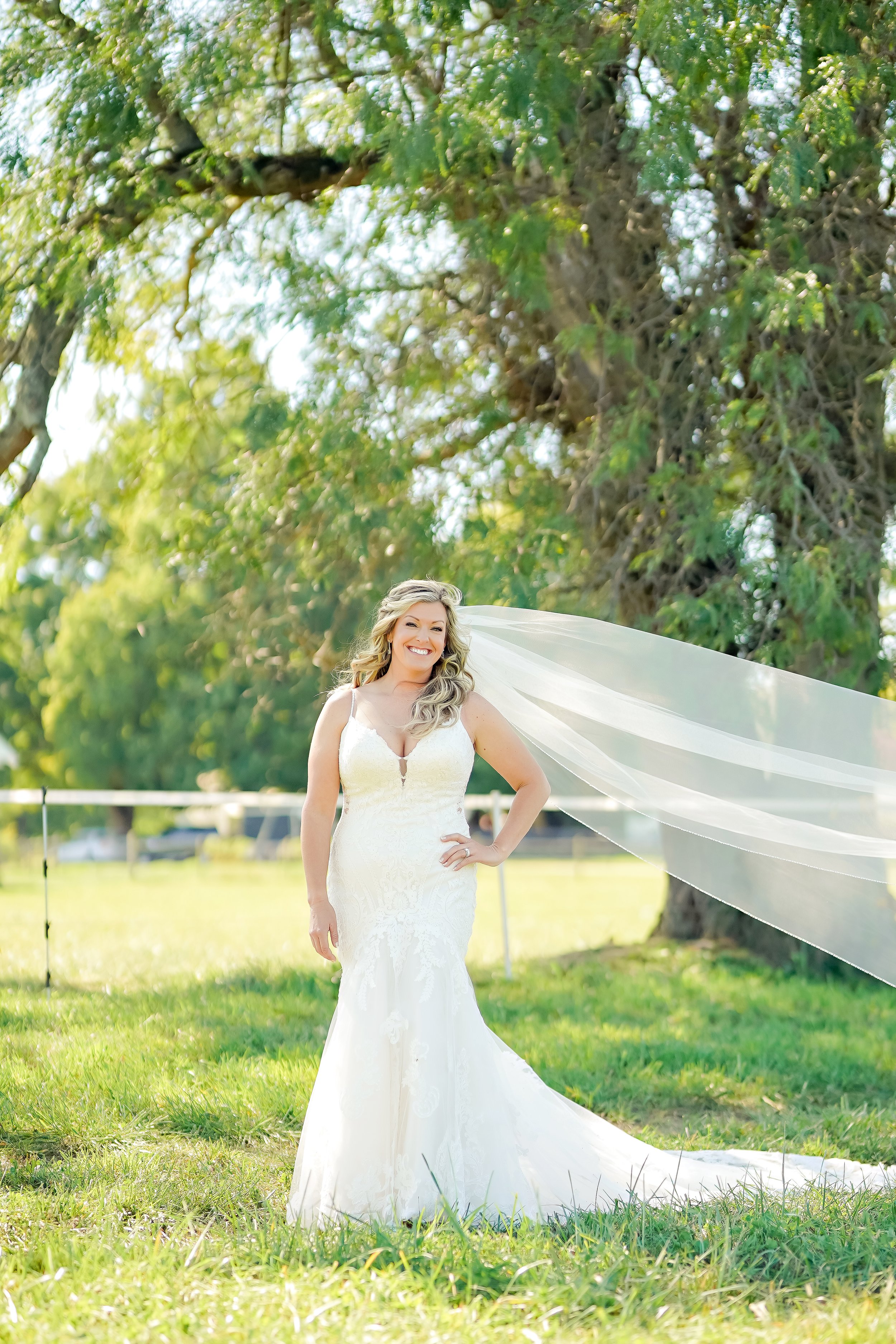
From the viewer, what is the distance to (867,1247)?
11.4 ft

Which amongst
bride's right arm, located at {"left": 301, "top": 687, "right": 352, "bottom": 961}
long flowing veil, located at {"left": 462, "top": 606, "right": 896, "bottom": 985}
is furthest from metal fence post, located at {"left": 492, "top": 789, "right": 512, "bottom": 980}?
bride's right arm, located at {"left": 301, "top": 687, "right": 352, "bottom": 961}

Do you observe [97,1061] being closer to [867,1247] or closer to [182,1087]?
[182,1087]

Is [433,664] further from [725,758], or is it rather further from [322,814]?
[725,758]

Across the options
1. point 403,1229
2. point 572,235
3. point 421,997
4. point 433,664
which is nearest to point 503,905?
point 572,235

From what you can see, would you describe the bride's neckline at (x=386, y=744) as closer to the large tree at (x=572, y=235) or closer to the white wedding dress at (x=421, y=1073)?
the white wedding dress at (x=421, y=1073)

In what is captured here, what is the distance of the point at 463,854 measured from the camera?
163 inches

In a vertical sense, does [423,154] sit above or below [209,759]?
above

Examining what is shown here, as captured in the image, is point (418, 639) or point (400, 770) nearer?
point (400, 770)

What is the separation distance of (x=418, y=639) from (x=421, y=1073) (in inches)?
55.8

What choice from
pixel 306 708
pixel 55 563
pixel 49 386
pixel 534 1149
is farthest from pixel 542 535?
pixel 55 563

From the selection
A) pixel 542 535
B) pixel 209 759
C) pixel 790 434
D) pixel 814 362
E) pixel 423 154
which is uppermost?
pixel 423 154

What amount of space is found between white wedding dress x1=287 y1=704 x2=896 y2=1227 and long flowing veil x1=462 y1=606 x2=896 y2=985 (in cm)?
81

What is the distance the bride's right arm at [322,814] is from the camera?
4.15 metres

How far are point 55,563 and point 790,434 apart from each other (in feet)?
90.0
